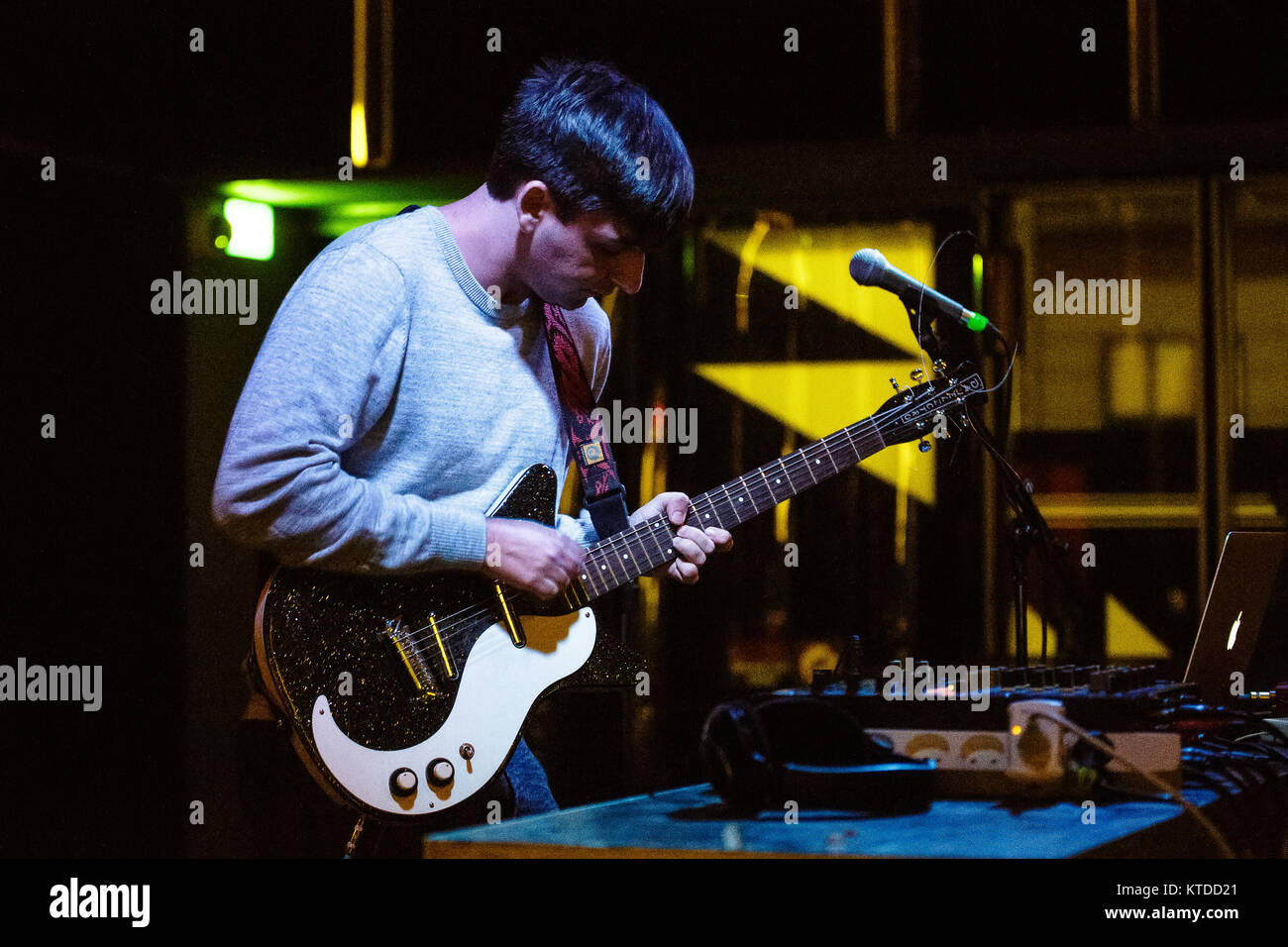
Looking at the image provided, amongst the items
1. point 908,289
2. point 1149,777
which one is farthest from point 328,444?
point 1149,777

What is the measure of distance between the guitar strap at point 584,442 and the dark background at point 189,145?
54.2 inches

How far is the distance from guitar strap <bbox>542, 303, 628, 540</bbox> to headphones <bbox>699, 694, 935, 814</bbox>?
1.77 feet

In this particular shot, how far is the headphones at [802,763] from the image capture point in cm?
163

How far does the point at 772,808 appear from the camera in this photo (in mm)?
1654

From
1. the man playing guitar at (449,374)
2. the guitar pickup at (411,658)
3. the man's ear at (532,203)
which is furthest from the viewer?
the man's ear at (532,203)

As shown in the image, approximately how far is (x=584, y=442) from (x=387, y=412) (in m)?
0.40

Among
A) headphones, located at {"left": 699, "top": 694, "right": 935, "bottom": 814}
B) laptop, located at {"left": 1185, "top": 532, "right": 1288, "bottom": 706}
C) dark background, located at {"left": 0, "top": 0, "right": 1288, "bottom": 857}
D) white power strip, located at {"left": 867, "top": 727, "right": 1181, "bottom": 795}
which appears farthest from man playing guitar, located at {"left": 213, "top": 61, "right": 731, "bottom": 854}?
dark background, located at {"left": 0, "top": 0, "right": 1288, "bottom": 857}

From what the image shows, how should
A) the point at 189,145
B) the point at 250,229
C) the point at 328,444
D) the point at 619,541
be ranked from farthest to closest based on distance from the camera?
the point at 250,229
the point at 189,145
the point at 619,541
the point at 328,444

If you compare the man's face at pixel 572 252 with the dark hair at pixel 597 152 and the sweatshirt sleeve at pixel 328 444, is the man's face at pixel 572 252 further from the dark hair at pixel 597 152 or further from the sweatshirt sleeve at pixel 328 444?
the sweatshirt sleeve at pixel 328 444

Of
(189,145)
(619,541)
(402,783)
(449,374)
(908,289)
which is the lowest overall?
(402,783)

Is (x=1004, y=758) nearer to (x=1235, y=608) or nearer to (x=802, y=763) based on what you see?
(x=802, y=763)

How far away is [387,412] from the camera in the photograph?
1893mm

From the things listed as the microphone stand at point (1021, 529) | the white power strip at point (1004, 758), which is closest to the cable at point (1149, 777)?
the white power strip at point (1004, 758)

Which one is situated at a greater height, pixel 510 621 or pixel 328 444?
pixel 328 444
